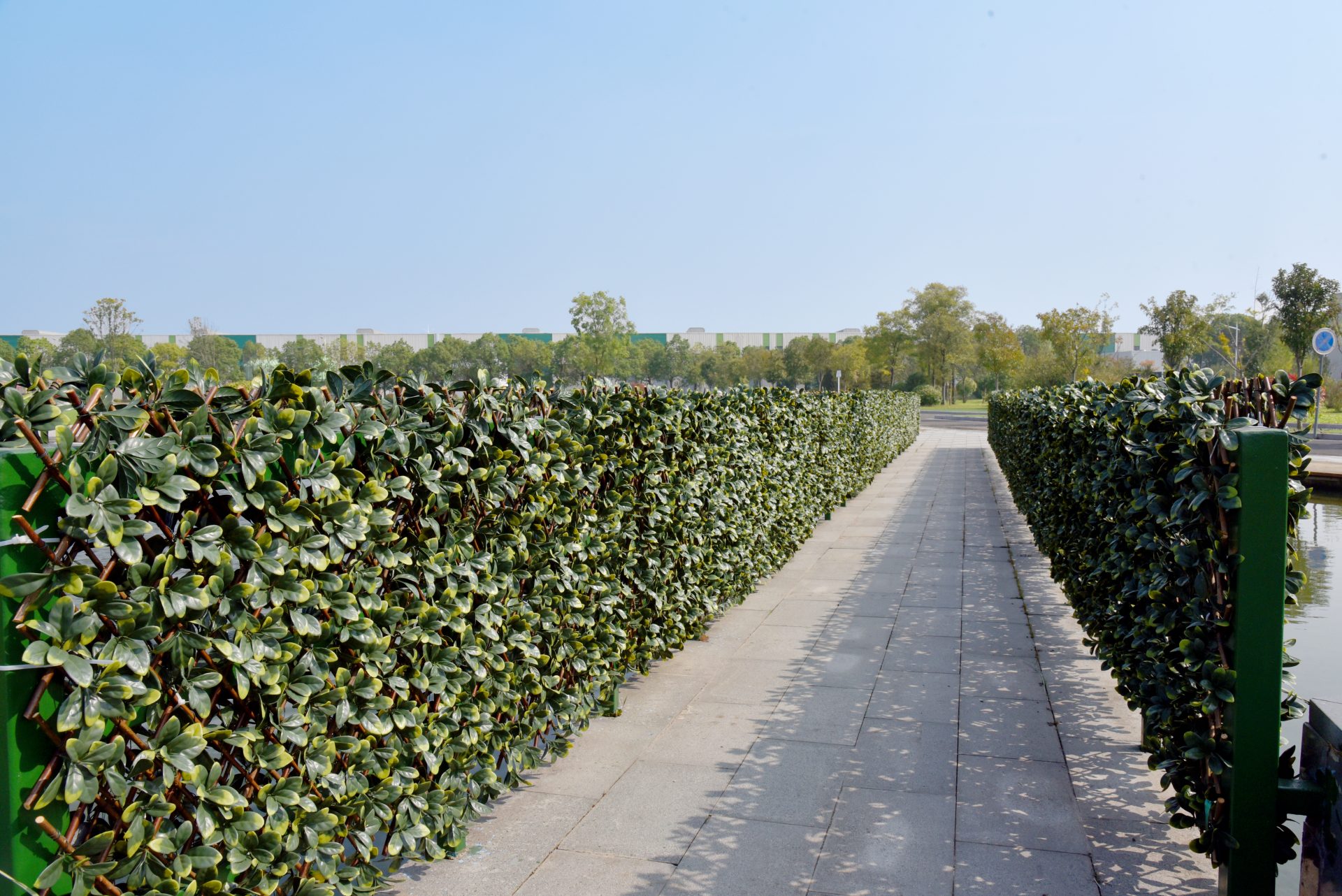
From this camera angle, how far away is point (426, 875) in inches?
131

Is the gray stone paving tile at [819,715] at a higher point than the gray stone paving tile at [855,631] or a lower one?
lower

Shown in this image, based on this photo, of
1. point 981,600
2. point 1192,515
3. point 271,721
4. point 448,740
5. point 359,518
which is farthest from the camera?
point 981,600

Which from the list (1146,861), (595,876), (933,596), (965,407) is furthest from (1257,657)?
(965,407)

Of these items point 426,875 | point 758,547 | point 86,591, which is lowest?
point 426,875

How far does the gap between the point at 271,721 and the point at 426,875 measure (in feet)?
4.15

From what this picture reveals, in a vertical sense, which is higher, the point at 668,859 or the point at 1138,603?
the point at 1138,603

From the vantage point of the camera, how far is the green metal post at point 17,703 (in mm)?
1844

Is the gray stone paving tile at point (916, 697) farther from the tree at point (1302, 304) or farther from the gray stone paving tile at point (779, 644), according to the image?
the tree at point (1302, 304)

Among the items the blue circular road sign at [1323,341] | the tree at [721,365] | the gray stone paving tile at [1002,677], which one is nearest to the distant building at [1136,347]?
the tree at [721,365]

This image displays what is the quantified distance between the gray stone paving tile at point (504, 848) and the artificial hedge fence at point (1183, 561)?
241cm

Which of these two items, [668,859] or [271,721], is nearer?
[271,721]

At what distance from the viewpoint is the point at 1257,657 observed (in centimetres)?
274

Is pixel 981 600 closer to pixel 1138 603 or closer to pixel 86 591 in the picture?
pixel 1138 603

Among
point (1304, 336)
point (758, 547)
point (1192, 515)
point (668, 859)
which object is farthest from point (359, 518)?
point (1304, 336)
